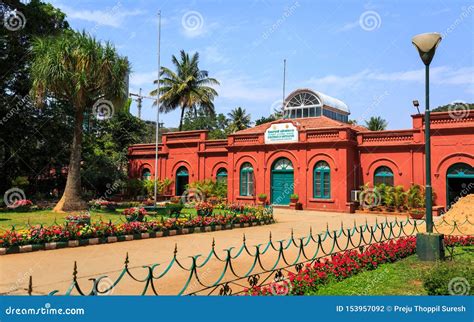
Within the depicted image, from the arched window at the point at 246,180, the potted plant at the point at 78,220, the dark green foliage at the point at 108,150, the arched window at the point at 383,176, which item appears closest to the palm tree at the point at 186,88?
the dark green foliage at the point at 108,150

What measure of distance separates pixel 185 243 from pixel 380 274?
6381 millimetres

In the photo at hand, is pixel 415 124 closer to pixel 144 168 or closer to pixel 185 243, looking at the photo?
pixel 185 243

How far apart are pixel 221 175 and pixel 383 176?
13.0 metres

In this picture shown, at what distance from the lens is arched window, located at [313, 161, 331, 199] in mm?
27406

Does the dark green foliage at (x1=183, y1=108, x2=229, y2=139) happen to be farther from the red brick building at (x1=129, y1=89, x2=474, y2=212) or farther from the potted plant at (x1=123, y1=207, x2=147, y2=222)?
the potted plant at (x1=123, y1=207, x2=147, y2=222)

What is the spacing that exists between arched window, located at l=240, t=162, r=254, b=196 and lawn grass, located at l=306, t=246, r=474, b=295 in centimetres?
2125

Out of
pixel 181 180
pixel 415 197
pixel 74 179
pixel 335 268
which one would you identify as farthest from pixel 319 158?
pixel 335 268

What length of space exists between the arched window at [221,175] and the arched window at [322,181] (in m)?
8.24

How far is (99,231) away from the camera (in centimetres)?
1277

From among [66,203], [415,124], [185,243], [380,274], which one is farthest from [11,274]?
[415,124]

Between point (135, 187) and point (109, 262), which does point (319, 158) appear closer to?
point (135, 187)

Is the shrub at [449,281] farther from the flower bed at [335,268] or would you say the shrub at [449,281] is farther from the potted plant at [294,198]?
the potted plant at [294,198]

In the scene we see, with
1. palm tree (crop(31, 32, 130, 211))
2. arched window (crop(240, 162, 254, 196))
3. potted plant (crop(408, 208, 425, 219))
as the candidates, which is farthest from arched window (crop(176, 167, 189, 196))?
potted plant (crop(408, 208, 425, 219))

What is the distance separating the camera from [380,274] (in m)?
8.64
